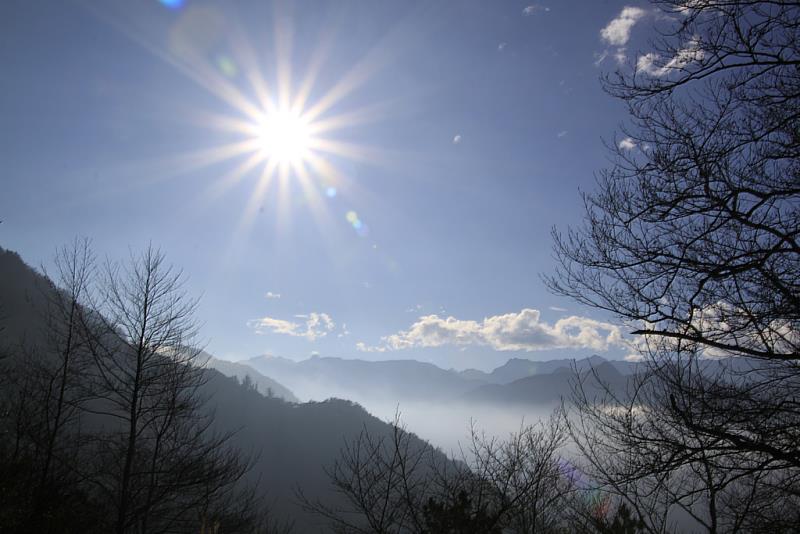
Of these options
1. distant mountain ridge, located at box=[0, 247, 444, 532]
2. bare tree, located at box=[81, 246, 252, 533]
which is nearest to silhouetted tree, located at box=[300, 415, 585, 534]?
bare tree, located at box=[81, 246, 252, 533]

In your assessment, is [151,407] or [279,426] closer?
[151,407]

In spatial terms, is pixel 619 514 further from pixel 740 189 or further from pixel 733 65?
pixel 733 65

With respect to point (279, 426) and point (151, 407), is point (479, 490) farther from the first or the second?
point (279, 426)

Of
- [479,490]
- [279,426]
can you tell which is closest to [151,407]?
[479,490]

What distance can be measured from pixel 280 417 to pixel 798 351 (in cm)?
13990

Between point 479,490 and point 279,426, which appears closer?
point 479,490

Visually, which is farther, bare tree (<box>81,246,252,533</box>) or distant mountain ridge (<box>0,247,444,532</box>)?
distant mountain ridge (<box>0,247,444,532</box>)

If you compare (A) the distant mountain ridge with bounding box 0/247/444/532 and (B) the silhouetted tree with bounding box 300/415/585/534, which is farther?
(A) the distant mountain ridge with bounding box 0/247/444/532

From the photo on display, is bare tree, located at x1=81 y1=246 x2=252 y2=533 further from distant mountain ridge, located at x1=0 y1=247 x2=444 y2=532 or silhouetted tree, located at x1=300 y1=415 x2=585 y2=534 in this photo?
distant mountain ridge, located at x1=0 y1=247 x2=444 y2=532

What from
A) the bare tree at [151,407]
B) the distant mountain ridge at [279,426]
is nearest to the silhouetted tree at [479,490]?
the bare tree at [151,407]

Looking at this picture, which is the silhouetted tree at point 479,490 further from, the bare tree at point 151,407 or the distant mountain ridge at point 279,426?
the distant mountain ridge at point 279,426

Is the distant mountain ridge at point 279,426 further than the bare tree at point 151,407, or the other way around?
the distant mountain ridge at point 279,426

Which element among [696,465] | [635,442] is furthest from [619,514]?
[635,442]

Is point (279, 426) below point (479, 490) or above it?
below
